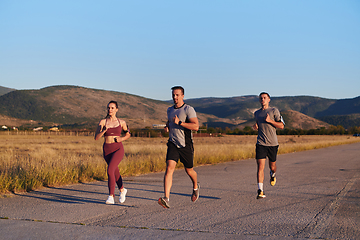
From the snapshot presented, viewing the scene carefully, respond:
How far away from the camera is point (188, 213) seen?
262 inches

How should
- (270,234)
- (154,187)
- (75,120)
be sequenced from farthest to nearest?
(75,120) → (154,187) → (270,234)

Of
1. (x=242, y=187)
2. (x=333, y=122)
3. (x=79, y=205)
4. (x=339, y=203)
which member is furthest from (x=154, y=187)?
(x=333, y=122)

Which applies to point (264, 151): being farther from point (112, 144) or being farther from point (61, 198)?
point (61, 198)

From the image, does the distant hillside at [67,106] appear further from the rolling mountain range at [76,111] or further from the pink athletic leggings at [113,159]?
the pink athletic leggings at [113,159]

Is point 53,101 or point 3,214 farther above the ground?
point 53,101

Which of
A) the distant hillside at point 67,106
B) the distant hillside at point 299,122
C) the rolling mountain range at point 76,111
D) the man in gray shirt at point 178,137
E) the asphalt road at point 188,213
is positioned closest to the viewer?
the asphalt road at point 188,213

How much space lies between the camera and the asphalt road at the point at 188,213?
532 centimetres

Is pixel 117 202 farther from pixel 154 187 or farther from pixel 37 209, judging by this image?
pixel 154 187

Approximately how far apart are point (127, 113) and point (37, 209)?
556 ft

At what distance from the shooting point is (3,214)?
650 cm

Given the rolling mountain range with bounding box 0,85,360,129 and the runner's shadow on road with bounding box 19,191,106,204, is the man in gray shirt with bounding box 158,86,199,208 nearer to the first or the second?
the runner's shadow on road with bounding box 19,191,106,204

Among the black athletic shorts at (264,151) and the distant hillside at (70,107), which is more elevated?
the distant hillside at (70,107)

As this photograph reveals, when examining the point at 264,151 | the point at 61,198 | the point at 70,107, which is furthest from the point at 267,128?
the point at 70,107

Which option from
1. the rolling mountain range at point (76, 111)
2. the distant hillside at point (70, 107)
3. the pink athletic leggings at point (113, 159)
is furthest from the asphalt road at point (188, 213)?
the distant hillside at point (70, 107)
